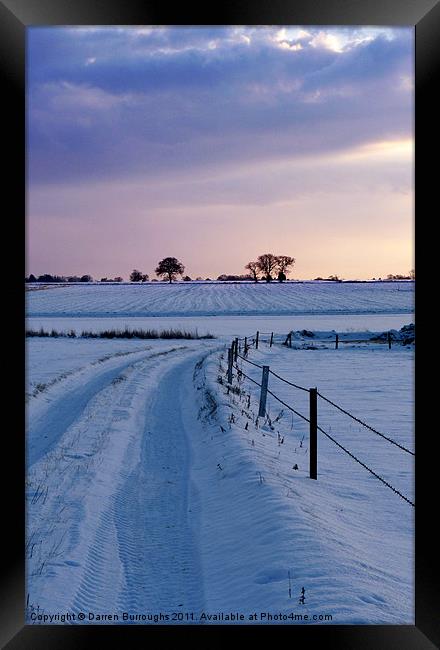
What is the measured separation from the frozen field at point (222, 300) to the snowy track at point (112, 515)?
1644 inches

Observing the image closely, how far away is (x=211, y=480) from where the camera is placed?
679cm

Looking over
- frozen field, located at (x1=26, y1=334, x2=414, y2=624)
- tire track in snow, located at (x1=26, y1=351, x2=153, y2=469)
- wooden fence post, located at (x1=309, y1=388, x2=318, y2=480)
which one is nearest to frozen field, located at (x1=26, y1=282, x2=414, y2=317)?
tire track in snow, located at (x1=26, y1=351, x2=153, y2=469)

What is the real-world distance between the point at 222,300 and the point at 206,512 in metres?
61.6

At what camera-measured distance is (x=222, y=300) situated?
220ft

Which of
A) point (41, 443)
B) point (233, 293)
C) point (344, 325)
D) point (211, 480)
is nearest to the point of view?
point (211, 480)

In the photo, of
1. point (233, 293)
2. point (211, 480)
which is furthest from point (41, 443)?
point (233, 293)

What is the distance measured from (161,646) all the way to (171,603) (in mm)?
1247

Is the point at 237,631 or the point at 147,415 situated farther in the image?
the point at 147,415

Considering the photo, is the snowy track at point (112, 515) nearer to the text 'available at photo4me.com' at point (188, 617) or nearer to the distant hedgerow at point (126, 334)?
the text 'available at photo4me.com' at point (188, 617)
